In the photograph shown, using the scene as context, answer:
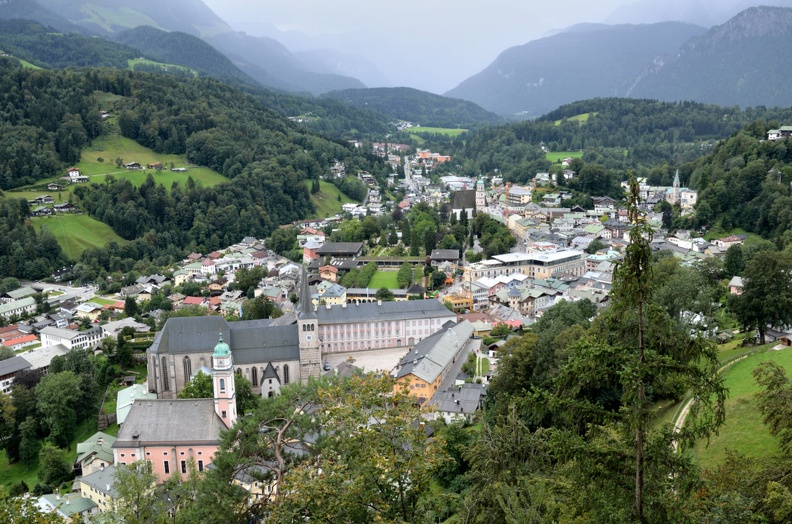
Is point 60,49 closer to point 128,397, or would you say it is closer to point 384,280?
point 384,280

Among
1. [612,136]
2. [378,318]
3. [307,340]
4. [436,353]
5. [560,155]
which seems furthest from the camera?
[612,136]

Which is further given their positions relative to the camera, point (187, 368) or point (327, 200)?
point (327, 200)

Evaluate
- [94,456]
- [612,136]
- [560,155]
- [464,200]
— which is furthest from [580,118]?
[94,456]

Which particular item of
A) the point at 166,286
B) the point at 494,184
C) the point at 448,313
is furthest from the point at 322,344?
the point at 494,184

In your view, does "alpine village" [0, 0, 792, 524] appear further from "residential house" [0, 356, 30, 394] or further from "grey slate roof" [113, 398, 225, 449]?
"residential house" [0, 356, 30, 394]

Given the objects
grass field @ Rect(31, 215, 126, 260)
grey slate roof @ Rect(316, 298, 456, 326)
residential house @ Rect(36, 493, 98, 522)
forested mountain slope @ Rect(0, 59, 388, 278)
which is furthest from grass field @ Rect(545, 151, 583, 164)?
residential house @ Rect(36, 493, 98, 522)

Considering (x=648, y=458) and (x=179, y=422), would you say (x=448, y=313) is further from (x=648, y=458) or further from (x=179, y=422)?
(x=648, y=458)
